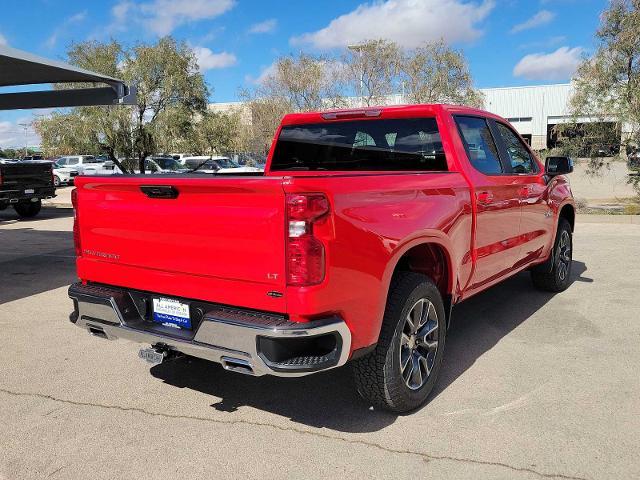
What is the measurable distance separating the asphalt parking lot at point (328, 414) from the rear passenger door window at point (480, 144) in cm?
151

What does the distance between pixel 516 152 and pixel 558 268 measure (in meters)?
1.73

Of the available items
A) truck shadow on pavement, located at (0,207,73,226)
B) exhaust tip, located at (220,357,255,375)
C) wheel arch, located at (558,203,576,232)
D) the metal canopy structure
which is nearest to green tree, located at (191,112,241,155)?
truck shadow on pavement, located at (0,207,73,226)

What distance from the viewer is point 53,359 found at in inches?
184

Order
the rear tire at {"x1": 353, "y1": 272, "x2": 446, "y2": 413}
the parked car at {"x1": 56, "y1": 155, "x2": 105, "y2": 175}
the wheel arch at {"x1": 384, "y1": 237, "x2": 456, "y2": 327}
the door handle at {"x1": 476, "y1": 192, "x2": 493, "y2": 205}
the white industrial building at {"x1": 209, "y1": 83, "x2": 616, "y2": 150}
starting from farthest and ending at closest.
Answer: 1. the white industrial building at {"x1": 209, "y1": 83, "x2": 616, "y2": 150}
2. the parked car at {"x1": 56, "y1": 155, "x2": 105, "y2": 175}
3. the door handle at {"x1": 476, "y1": 192, "x2": 493, "y2": 205}
4. the wheel arch at {"x1": 384, "y1": 237, "x2": 456, "y2": 327}
5. the rear tire at {"x1": 353, "y1": 272, "x2": 446, "y2": 413}

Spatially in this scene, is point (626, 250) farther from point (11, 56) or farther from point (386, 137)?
point (11, 56)

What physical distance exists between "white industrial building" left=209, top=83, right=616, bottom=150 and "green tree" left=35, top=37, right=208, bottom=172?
41709 millimetres

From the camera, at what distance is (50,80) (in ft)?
37.2

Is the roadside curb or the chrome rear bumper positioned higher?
the chrome rear bumper

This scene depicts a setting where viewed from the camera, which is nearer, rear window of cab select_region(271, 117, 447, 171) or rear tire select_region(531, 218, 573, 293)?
rear window of cab select_region(271, 117, 447, 171)

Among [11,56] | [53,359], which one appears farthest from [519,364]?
[11,56]

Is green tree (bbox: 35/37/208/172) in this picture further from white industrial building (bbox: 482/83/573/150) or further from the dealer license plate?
white industrial building (bbox: 482/83/573/150)

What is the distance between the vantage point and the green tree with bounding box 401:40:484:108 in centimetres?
2538

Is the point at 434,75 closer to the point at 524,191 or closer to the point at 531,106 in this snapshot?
the point at 524,191

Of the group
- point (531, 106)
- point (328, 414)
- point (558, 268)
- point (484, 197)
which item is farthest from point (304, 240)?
point (531, 106)
